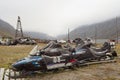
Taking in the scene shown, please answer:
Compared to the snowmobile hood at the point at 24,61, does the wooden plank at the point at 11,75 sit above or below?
below

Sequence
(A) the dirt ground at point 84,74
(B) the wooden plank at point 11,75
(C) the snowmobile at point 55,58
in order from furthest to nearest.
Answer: (C) the snowmobile at point 55,58 < (A) the dirt ground at point 84,74 < (B) the wooden plank at point 11,75

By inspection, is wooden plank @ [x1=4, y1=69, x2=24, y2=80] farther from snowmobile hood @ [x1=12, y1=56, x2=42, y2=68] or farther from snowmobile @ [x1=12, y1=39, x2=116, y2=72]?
snowmobile hood @ [x1=12, y1=56, x2=42, y2=68]

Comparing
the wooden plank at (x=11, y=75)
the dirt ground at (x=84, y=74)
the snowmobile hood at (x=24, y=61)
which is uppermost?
the snowmobile hood at (x=24, y=61)

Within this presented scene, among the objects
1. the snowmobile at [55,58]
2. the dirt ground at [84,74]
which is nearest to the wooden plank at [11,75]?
the snowmobile at [55,58]

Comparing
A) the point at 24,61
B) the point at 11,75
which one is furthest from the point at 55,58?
the point at 11,75

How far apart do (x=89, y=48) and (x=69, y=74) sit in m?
3.68

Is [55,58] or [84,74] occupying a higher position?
[55,58]

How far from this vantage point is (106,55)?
733 inches

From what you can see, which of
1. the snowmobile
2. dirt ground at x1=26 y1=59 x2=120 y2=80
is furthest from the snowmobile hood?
dirt ground at x1=26 y1=59 x2=120 y2=80

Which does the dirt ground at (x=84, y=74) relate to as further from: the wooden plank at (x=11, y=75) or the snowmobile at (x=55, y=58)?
the wooden plank at (x=11, y=75)

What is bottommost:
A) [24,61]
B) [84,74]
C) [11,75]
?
[84,74]

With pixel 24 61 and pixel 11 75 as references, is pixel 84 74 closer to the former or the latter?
pixel 24 61

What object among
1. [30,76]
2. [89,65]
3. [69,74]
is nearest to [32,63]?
[30,76]

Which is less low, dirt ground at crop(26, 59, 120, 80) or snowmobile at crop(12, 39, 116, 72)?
snowmobile at crop(12, 39, 116, 72)
